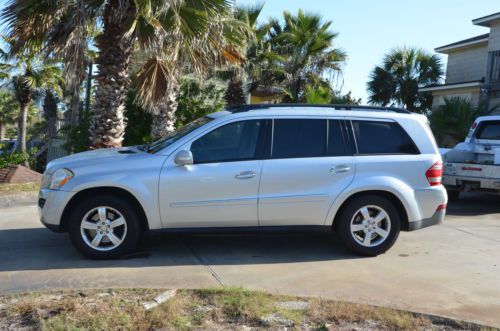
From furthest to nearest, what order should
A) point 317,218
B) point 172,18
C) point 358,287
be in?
1. point 172,18
2. point 317,218
3. point 358,287

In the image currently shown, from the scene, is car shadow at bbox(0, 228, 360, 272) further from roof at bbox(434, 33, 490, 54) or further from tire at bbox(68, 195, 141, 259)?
roof at bbox(434, 33, 490, 54)

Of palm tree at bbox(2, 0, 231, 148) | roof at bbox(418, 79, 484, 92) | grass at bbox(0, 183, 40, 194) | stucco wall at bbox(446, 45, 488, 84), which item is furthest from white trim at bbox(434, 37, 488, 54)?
grass at bbox(0, 183, 40, 194)

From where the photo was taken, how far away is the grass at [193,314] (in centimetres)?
398

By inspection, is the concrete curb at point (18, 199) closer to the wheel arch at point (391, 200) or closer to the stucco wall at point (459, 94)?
the wheel arch at point (391, 200)

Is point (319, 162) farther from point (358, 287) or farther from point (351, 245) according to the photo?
point (358, 287)

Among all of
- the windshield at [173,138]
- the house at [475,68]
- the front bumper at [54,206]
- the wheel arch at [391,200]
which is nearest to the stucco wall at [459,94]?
the house at [475,68]

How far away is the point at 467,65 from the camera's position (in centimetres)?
2320

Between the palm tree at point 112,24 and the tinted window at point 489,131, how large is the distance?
606 centimetres

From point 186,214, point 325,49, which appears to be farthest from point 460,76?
point 186,214

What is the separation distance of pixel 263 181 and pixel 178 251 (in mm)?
1399

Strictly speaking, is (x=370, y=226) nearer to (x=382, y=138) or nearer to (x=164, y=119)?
(x=382, y=138)

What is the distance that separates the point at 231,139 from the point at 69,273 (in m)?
2.27

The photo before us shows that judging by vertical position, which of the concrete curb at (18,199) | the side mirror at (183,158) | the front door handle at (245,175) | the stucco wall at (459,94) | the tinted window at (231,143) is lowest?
the concrete curb at (18,199)

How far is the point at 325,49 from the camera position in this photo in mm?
20281
